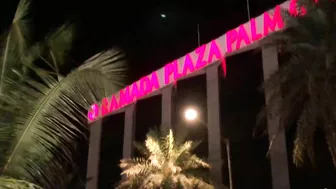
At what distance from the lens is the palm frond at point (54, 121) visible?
6.34 metres

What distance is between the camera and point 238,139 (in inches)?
1016

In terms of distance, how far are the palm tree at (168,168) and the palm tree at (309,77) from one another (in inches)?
332

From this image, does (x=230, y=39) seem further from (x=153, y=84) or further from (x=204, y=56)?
(x=153, y=84)

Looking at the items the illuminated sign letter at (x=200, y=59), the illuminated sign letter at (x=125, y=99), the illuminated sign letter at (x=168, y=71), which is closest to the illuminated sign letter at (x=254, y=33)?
the illuminated sign letter at (x=200, y=59)

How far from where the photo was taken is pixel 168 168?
2342cm

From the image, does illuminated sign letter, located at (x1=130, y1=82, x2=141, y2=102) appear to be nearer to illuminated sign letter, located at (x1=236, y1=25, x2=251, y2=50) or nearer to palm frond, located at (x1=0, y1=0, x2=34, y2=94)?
illuminated sign letter, located at (x1=236, y1=25, x2=251, y2=50)

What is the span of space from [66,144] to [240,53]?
21.8 m

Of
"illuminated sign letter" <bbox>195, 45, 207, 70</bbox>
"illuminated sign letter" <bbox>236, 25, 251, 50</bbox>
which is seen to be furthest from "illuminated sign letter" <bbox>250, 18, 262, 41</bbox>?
"illuminated sign letter" <bbox>195, 45, 207, 70</bbox>

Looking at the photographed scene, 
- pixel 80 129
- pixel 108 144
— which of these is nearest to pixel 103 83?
pixel 80 129

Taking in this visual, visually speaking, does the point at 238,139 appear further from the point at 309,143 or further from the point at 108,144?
the point at 108,144

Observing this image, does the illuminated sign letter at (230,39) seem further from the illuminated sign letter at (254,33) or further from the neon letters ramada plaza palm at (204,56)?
the illuminated sign letter at (254,33)

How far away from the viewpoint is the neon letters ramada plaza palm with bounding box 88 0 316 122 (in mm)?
23562

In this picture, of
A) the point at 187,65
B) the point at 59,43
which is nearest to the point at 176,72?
the point at 187,65

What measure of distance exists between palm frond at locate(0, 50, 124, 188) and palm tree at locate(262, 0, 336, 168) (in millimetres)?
9920
